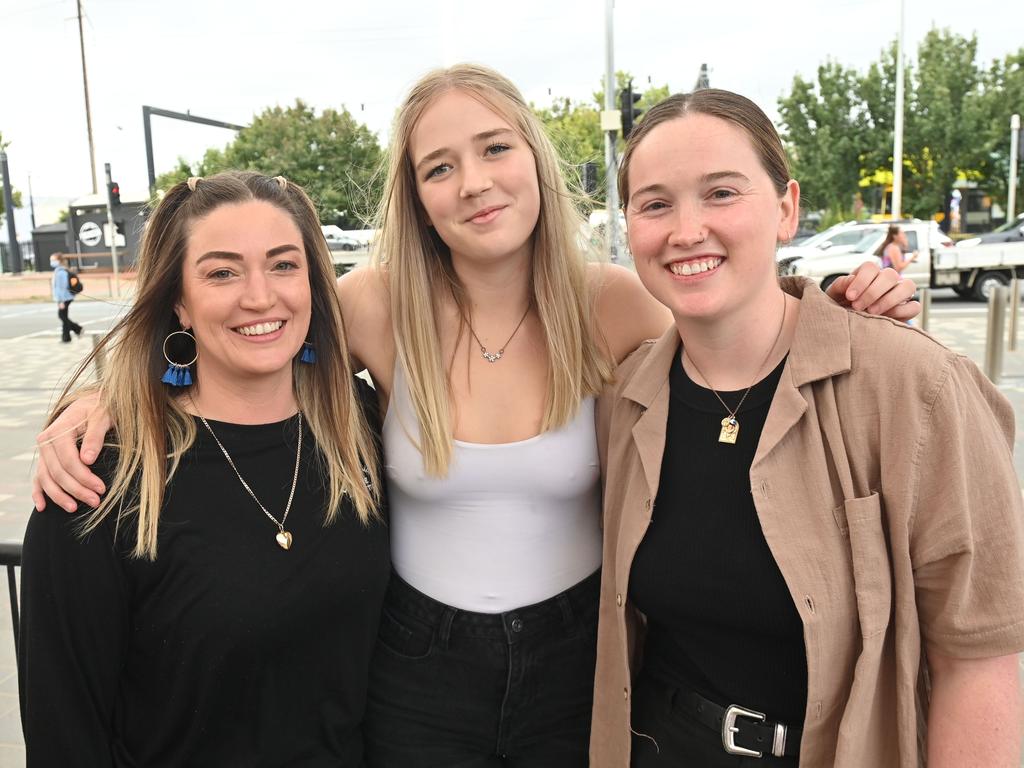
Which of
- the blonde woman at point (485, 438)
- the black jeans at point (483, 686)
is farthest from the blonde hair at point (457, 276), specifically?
the black jeans at point (483, 686)

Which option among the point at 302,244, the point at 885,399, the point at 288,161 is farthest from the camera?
the point at 288,161

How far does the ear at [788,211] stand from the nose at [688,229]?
0.72ft

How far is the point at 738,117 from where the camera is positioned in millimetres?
1795

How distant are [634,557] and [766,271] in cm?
71

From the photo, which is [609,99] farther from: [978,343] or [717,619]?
[717,619]

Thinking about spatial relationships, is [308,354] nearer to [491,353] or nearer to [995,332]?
[491,353]

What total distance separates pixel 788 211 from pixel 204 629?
1636mm

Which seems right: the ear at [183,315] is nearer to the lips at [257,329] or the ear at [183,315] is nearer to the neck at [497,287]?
the lips at [257,329]

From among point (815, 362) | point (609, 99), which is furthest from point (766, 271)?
point (609, 99)

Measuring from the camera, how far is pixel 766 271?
1.81 metres

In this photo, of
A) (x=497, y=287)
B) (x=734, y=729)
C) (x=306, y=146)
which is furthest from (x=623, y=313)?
(x=306, y=146)

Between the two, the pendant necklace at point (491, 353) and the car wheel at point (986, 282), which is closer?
the pendant necklace at point (491, 353)

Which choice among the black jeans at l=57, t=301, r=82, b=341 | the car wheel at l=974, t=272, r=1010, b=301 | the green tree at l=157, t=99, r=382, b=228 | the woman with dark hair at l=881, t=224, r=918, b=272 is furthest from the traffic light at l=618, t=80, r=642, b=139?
the green tree at l=157, t=99, r=382, b=228

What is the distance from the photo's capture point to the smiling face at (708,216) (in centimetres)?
176
